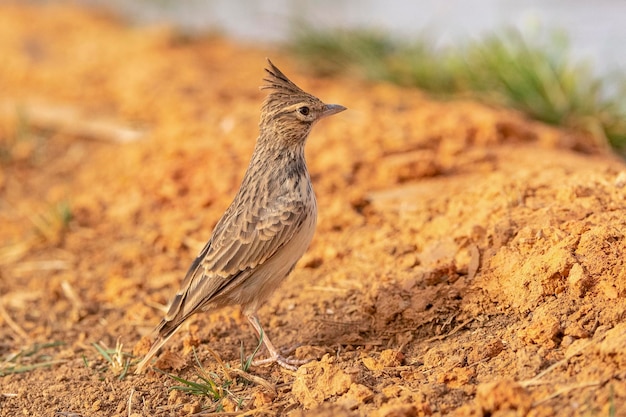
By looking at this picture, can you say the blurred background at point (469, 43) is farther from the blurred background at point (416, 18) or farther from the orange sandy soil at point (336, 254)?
the orange sandy soil at point (336, 254)

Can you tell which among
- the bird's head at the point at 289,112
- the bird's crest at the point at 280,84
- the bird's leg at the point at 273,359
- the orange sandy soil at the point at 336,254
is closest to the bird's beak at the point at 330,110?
the bird's head at the point at 289,112

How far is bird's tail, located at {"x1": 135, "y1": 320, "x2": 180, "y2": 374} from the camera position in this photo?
4949 mm

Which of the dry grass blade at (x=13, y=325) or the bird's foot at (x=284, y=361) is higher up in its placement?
the bird's foot at (x=284, y=361)

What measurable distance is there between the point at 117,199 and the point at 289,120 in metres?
3.37

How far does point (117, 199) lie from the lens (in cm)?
818

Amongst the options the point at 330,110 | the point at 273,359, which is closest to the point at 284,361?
the point at 273,359

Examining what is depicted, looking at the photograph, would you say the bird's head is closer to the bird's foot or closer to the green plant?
the bird's foot

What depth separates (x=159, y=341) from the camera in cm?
498

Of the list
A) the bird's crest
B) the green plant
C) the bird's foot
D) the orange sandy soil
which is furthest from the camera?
the green plant

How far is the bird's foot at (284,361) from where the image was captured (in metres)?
4.90

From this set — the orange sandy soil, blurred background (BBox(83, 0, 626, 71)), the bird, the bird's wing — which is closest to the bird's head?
the bird

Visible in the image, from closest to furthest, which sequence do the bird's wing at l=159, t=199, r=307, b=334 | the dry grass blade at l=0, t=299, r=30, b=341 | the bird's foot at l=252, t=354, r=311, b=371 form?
the bird's foot at l=252, t=354, r=311, b=371
the bird's wing at l=159, t=199, r=307, b=334
the dry grass blade at l=0, t=299, r=30, b=341

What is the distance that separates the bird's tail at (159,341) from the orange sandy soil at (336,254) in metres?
0.10

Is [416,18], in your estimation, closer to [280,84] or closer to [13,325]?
[280,84]
